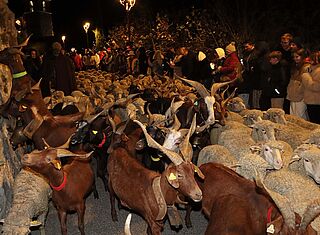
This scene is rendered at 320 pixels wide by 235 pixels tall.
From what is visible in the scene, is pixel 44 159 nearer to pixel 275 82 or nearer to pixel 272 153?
pixel 272 153

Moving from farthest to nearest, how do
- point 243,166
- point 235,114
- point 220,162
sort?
1. point 235,114
2. point 220,162
3. point 243,166

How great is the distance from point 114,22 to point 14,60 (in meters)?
28.9

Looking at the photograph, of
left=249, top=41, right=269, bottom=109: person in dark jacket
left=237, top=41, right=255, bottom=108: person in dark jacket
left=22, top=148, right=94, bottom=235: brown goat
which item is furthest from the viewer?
left=237, top=41, right=255, bottom=108: person in dark jacket

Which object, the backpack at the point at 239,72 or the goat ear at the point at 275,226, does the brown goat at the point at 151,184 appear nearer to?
the goat ear at the point at 275,226

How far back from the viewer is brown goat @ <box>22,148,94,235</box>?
13.9 ft

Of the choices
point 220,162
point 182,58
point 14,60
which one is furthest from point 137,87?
point 220,162

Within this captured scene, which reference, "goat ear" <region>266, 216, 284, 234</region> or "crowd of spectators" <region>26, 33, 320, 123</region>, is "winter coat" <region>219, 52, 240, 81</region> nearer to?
"crowd of spectators" <region>26, 33, 320, 123</region>

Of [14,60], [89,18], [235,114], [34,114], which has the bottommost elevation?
[89,18]

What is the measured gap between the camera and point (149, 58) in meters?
15.4

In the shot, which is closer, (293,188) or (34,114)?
(293,188)

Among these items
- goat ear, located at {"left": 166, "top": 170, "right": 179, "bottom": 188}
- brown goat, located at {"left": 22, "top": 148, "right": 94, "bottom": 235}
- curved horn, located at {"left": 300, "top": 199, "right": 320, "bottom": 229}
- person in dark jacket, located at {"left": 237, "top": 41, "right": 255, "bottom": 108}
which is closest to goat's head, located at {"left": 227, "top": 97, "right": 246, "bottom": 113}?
person in dark jacket, located at {"left": 237, "top": 41, "right": 255, "bottom": 108}

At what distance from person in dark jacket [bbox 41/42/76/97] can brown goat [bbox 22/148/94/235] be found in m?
4.56

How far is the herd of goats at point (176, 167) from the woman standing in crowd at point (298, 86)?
599 mm

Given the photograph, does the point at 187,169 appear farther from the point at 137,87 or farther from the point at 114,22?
the point at 114,22
